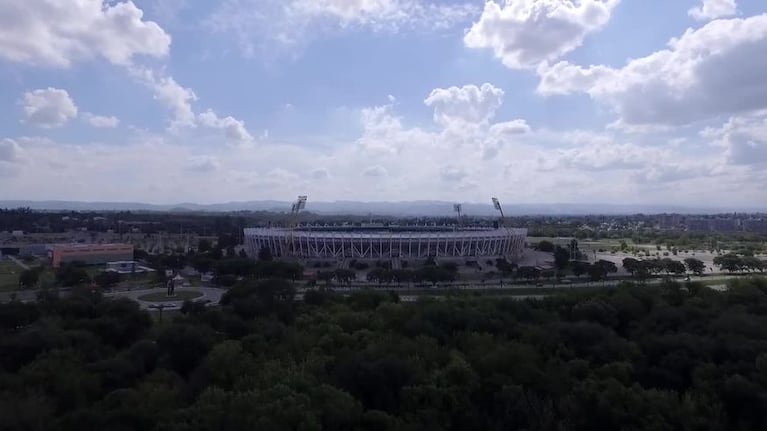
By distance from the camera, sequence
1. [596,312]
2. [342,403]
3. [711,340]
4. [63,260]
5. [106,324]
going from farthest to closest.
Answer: [63,260] → [596,312] → [106,324] → [711,340] → [342,403]

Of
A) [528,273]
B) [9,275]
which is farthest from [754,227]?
[9,275]

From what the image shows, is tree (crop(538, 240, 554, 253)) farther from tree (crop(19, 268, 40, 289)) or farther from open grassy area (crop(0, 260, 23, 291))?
open grassy area (crop(0, 260, 23, 291))

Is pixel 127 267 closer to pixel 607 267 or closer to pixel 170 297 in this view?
pixel 170 297

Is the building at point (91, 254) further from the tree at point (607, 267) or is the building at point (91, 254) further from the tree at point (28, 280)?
the tree at point (607, 267)

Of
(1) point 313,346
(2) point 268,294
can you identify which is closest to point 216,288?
(2) point 268,294

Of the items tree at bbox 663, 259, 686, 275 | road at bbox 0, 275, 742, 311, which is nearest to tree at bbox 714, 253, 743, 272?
tree at bbox 663, 259, 686, 275

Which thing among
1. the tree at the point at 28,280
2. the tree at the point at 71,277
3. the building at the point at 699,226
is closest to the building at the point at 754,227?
the building at the point at 699,226

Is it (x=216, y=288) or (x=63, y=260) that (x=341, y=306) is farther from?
(x=63, y=260)
